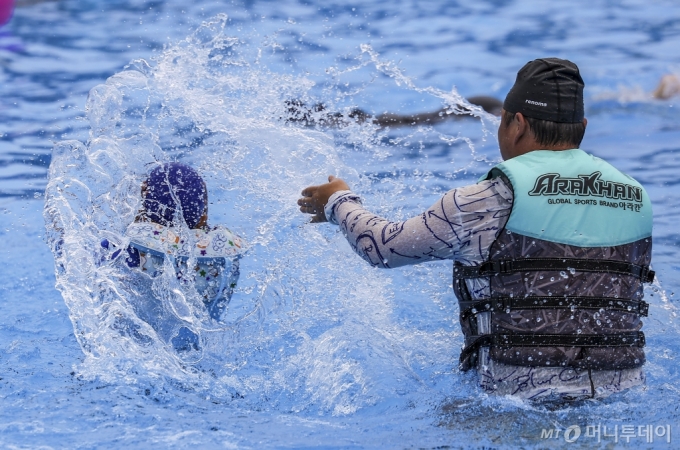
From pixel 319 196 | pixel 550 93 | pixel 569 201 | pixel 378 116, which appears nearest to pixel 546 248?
pixel 569 201

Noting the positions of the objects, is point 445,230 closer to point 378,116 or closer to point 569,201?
point 569,201

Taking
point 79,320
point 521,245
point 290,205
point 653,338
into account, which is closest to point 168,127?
point 290,205

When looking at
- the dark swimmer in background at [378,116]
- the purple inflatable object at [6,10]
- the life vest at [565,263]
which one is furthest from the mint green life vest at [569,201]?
the purple inflatable object at [6,10]

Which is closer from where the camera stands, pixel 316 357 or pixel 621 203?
pixel 621 203

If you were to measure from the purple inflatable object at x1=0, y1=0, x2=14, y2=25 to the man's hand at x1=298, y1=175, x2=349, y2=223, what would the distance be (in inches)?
424

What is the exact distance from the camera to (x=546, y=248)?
2805mm

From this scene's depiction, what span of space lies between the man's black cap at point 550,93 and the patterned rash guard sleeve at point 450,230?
29cm

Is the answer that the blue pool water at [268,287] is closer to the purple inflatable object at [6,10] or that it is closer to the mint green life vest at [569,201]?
the mint green life vest at [569,201]

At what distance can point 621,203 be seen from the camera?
284 cm

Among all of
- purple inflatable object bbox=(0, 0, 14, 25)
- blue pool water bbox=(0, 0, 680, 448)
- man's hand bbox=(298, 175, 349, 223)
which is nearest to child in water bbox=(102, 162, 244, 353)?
blue pool water bbox=(0, 0, 680, 448)

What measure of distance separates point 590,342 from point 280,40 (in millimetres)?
9744

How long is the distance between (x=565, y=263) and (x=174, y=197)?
1839 mm

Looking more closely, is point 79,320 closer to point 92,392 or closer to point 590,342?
point 92,392

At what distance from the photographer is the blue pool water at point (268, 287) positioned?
10.2ft
